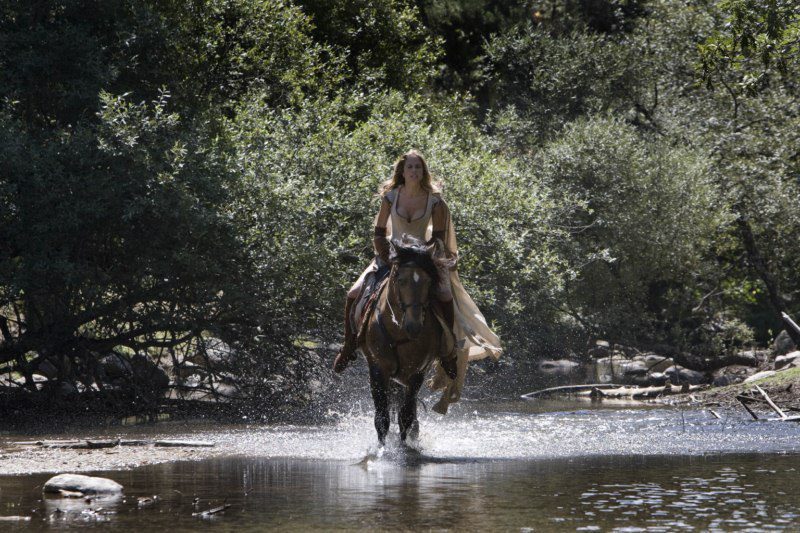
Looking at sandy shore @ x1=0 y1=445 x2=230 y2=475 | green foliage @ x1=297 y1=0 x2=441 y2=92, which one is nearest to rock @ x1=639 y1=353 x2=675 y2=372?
green foliage @ x1=297 y1=0 x2=441 y2=92

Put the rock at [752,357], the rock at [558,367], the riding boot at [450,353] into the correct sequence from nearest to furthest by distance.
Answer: the riding boot at [450,353] < the rock at [752,357] < the rock at [558,367]

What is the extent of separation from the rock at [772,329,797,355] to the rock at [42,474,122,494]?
26404mm

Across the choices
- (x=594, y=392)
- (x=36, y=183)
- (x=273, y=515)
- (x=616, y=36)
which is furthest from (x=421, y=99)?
(x=273, y=515)

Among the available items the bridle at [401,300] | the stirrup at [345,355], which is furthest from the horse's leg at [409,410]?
the bridle at [401,300]

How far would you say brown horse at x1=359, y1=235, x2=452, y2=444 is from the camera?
38.1 feet

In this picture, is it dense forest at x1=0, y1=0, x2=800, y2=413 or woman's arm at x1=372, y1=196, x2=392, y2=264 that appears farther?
dense forest at x1=0, y1=0, x2=800, y2=413

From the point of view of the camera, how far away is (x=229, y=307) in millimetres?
19422

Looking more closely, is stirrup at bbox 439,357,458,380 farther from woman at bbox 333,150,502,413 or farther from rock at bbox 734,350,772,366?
rock at bbox 734,350,772,366

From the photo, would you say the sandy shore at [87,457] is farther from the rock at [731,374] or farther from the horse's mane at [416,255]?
the rock at [731,374]

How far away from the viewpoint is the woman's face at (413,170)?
40.9 ft

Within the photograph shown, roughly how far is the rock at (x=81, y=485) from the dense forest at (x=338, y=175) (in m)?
8.50

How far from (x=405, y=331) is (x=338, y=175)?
32.5ft

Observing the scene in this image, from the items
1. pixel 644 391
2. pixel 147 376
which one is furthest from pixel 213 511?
pixel 644 391

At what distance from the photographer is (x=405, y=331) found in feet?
39.1
